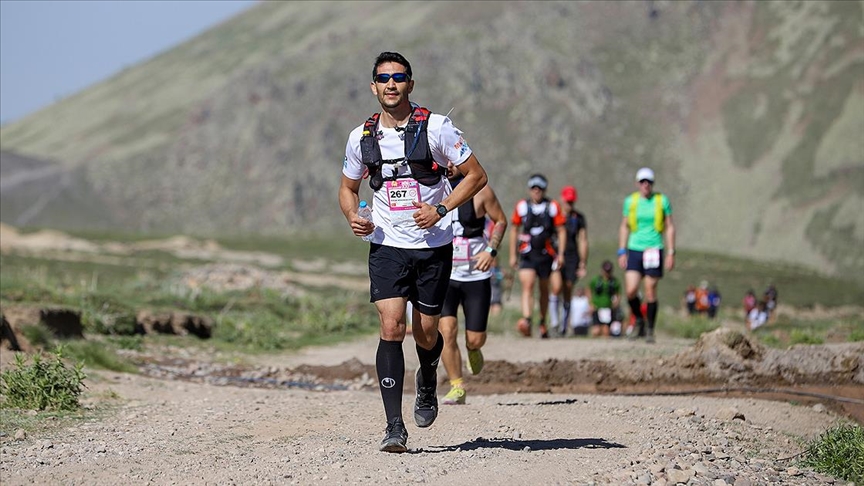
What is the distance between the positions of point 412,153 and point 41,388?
3.74 m

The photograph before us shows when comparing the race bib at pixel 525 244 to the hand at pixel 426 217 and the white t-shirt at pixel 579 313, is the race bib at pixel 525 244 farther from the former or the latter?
the hand at pixel 426 217

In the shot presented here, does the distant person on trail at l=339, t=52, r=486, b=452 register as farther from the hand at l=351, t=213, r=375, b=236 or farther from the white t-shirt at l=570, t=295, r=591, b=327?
the white t-shirt at l=570, t=295, r=591, b=327

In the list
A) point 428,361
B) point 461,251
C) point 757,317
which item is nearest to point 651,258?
point 461,251

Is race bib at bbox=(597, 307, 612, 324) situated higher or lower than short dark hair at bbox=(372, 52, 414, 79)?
lower

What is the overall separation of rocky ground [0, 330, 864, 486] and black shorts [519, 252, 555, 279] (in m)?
1.59

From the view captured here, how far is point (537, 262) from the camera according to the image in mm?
16234

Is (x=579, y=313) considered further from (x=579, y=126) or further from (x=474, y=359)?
(x=579, y=126)

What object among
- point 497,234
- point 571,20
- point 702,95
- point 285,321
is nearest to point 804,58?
point 702,95

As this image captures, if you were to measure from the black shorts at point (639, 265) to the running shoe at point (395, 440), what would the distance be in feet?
26.9

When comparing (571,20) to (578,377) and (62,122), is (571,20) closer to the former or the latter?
(62,122)

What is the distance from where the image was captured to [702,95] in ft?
369

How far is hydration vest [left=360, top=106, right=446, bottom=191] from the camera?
7301 mm

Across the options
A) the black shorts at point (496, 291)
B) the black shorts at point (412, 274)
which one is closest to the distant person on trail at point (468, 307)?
the black shorts at point (412, 274)

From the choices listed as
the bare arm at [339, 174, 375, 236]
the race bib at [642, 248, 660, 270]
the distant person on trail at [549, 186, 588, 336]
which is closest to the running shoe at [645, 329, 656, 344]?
the race bib at [642, 248, 660, 270]
